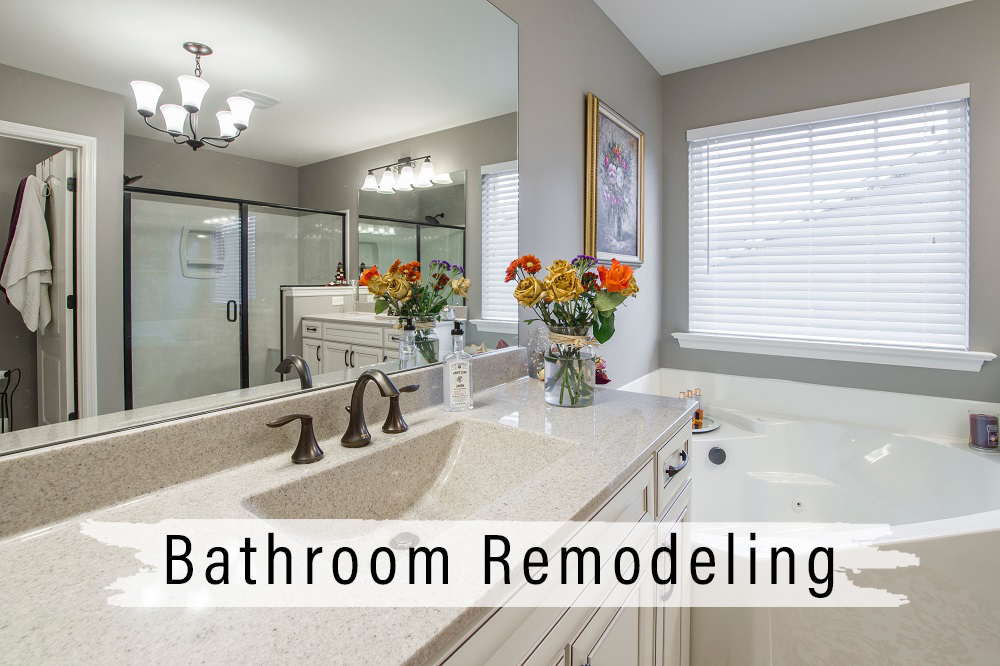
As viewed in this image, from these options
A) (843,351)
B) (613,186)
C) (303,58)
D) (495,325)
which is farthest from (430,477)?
(843,351)

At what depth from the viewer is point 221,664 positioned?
0.48 metres


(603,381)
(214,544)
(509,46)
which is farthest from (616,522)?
(509,46)

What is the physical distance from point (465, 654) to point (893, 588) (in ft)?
4.77

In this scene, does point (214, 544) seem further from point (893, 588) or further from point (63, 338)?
point (893, 588)

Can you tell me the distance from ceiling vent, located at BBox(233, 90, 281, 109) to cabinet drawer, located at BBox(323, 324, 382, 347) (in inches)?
19.0

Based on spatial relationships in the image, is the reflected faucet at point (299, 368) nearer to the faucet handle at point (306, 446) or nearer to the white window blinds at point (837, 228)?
the faucet handle at point (306, 446)

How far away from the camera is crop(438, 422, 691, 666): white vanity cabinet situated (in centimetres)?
66

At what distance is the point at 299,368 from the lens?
3.79 feet

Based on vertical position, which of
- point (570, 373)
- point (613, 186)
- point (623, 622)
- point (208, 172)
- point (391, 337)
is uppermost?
→ point (613, 186)

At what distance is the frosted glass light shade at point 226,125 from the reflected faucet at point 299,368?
460mm

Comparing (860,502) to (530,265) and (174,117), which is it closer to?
(530,265)

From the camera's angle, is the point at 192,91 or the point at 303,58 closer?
the point at 192,91

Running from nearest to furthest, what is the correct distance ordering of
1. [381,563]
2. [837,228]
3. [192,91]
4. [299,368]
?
[381,563] → [192,91] → [299,368] → [837,228]

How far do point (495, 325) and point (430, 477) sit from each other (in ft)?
2.33
